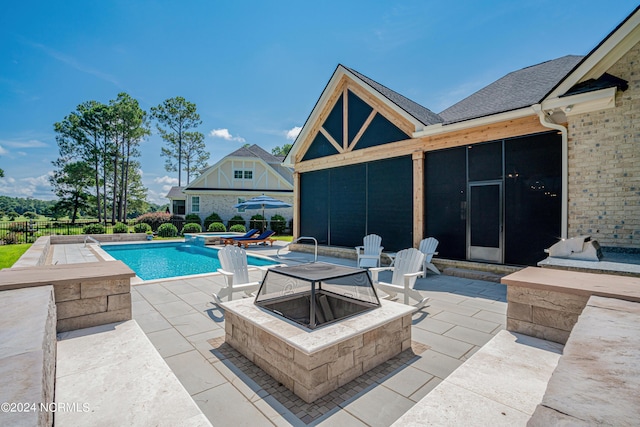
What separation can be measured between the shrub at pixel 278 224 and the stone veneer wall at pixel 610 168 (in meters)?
16.9

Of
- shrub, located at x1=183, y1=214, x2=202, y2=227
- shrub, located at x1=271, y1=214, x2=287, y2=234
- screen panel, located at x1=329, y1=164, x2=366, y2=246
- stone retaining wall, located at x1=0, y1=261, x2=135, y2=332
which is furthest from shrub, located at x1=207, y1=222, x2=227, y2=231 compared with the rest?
stone retaining wall, located at x1=0, y1=261, x2=135, y2=332

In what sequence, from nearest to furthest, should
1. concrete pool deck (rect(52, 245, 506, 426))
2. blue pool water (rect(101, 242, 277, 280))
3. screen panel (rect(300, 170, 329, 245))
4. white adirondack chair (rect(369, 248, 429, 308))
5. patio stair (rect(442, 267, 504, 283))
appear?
concrete pool deck (rect(52, 245, 506, 426)), white adirondack chair (rect(369, 248, 429, 308)), patio stair (rect(442, 267, 504, 283)), blue pool water (rect(101, 242, 277, 280)), screen panel (rect(300, 170, 329, 245))

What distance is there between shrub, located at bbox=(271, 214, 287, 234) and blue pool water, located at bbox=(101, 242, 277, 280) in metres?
6.89

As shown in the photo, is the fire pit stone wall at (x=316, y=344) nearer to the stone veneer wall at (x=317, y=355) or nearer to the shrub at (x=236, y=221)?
the stone veneer wall at (x=317, y=355)

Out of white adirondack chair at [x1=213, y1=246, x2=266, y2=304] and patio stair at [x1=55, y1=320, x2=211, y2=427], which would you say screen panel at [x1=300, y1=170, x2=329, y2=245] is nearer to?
white adirondack chair at [x1=213, y1=246, x2=266, y2=304]

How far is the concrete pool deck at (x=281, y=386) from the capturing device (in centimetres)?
220

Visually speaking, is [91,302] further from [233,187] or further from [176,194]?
[176,194]

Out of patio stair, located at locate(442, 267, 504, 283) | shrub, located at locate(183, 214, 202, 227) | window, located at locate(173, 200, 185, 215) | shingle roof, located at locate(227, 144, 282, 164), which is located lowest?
patio stair, located at locate(442, 267, 504, 283)

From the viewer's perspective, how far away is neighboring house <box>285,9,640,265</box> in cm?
518

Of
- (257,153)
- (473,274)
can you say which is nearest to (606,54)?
(473,274)

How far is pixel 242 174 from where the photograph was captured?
22812 millimetres

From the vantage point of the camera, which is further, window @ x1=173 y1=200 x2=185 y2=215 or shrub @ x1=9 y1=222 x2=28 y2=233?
window @ x1=173 y1=200 x2=185 y2=215

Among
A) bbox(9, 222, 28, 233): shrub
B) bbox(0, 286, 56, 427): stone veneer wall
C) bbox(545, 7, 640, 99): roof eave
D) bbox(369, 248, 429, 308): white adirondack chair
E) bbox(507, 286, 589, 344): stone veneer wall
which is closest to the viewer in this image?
bbox(0, 286, 56, 427): stone veneer wall

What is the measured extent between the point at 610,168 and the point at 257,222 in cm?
1801
